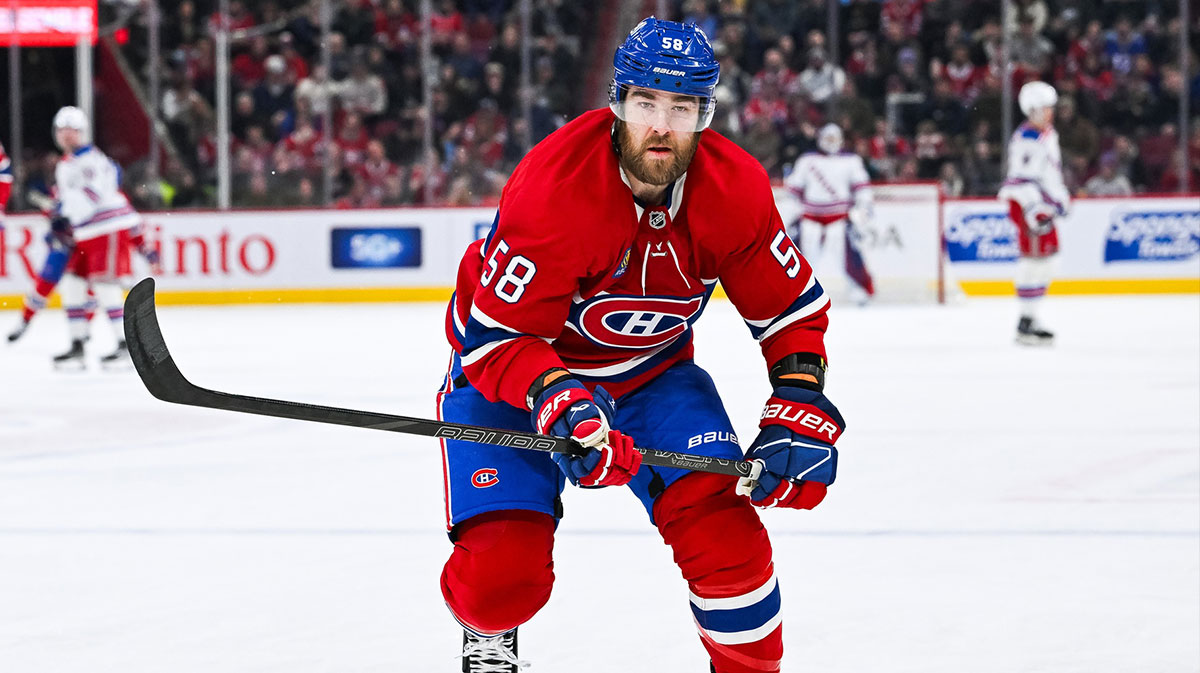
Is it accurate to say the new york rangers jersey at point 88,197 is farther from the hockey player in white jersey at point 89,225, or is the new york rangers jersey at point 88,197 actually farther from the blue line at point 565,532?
the blue line at point 565,532

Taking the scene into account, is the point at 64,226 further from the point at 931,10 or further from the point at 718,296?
the point at 931,10

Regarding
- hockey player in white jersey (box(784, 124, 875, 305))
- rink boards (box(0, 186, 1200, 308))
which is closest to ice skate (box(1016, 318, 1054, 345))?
hockey player in white jersey (box(784, 124, 875, 305))

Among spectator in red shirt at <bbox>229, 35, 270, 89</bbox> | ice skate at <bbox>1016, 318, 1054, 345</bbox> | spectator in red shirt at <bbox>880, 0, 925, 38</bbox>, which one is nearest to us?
ice skate at <bbox>1016, 318, 1054, 345</bbox>

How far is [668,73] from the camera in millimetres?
2080

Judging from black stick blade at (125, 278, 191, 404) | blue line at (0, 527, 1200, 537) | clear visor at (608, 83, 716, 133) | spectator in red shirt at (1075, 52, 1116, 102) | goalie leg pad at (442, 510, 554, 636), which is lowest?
blue line at (0, 527, 1200, 537)

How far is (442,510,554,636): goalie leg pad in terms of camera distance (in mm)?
2080

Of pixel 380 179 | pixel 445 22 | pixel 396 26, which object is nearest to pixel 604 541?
pixel 380 179

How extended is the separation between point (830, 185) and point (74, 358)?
5.20m

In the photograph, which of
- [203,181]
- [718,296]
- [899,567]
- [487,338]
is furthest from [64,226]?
[487,338]

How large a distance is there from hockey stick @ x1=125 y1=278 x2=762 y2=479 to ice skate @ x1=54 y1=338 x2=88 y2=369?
5.62 metres

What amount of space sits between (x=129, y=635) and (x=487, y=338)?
0.98 m

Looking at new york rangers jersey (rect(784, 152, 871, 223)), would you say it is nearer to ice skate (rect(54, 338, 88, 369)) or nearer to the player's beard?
ice skate (rect(54, 338, 88, 369))

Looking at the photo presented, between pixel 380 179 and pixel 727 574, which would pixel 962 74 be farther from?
pixel 727 574

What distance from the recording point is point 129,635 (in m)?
2.69
